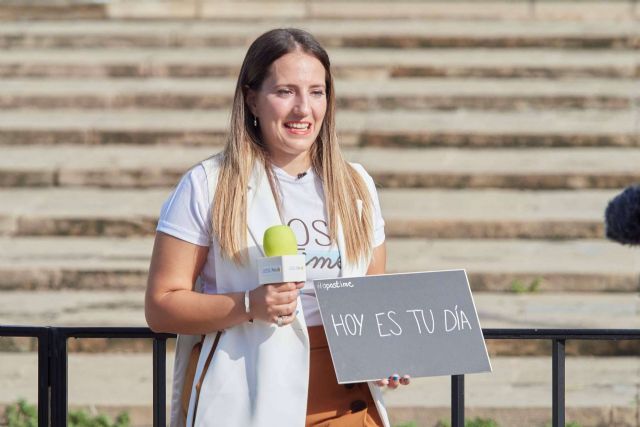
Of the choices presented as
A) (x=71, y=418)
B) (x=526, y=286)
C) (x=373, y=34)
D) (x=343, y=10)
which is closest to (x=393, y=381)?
(x=71, y=418)

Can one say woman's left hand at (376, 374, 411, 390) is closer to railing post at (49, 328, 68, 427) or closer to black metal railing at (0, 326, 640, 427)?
black metal railing at (0, 326, 640, 427)

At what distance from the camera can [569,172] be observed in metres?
9.62

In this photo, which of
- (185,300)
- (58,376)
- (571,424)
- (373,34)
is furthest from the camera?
(373,34)

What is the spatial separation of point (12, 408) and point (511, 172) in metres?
4.49

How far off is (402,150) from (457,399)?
6477 millimetres

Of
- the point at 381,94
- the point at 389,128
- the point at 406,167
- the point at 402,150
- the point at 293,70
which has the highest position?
the point at 381,94

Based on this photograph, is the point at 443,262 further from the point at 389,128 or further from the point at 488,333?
the point at 488,333

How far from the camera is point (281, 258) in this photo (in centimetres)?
282

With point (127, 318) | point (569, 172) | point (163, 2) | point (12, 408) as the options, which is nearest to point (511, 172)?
point (569, 172)

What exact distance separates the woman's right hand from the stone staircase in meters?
3.99

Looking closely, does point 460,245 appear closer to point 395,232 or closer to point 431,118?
point 395,232

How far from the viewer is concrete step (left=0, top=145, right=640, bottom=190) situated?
964 cm

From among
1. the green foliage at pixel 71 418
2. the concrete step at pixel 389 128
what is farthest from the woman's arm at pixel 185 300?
the concrete step at pixel 389 128

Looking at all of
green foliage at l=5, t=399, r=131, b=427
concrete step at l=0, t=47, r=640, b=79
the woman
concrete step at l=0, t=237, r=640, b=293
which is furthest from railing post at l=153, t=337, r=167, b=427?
concrete step at l=0, t=47, r=640, b=79
